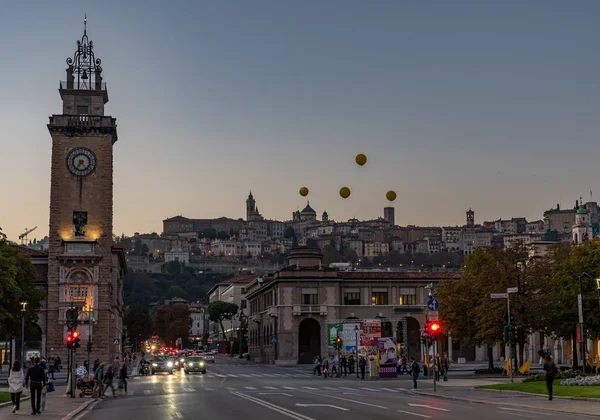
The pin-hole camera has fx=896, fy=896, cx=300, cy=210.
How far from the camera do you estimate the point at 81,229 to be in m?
98.8

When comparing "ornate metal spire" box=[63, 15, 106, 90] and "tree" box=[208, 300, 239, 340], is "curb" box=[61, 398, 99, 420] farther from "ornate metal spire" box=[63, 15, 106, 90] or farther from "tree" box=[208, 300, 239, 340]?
"tree" box=[208, 300, 239, 340]

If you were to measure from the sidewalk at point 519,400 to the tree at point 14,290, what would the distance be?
1150 inches

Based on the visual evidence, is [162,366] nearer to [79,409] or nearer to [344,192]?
[344,192]

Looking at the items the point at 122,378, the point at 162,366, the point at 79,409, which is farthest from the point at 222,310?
the point at 79,409

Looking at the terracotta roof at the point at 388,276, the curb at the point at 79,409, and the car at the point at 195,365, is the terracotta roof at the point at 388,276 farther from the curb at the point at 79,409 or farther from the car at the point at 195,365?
the curb at the point at 79,409

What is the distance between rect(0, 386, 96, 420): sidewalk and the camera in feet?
110

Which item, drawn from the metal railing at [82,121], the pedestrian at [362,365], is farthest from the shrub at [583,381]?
the metal railing at [82,121]

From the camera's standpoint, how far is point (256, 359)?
137m

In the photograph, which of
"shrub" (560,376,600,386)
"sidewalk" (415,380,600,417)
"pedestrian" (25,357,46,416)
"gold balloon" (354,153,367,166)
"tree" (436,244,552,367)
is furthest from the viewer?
"tree" (436,244,552,367)

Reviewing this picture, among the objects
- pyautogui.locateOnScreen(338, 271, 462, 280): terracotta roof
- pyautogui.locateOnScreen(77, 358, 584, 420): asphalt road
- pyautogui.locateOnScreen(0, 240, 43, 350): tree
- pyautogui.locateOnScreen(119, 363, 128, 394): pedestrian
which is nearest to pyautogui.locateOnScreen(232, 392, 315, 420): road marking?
pyautogui.locateOnScreen(77, 358, 584, 420): asphalt road

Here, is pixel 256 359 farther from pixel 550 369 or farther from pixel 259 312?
pixel 550 369

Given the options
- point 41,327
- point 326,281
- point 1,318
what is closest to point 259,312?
point 326,281

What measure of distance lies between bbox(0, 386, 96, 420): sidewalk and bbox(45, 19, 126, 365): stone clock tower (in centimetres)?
4934

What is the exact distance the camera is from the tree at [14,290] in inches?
2415
